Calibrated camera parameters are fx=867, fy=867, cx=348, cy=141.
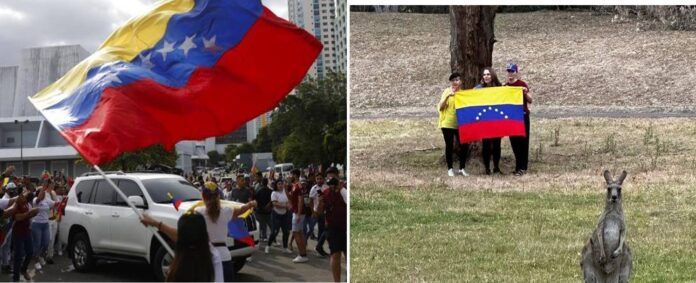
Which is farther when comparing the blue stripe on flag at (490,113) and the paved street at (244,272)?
the paved street at (244,272)

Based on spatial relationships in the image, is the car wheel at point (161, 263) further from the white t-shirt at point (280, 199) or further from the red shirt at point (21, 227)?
the white t-shirt at point (280, 199)

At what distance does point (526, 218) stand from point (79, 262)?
21.2ft

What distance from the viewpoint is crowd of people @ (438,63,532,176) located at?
9.40 metres

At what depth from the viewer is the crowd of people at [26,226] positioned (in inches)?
426

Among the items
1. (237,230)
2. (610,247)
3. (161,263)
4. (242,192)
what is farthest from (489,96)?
(242,192)

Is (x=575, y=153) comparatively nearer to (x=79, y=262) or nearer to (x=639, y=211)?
(x=639, y=211)

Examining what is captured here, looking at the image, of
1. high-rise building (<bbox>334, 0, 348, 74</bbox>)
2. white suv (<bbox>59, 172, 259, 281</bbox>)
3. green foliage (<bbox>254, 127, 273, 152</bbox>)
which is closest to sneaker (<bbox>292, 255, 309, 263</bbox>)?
white suv (<bbox>59, 172, 259, 281</bbox>)

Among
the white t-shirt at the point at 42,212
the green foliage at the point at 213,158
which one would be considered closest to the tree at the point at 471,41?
the white t-shirt at the point at 42,212

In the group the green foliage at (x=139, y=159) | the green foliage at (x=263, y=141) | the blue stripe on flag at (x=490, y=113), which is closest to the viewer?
the blue stripe on flag at (x=490, y=113)

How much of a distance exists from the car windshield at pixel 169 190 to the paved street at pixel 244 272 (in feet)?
3.47

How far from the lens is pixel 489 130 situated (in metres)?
9.38

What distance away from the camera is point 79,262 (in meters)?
12.0

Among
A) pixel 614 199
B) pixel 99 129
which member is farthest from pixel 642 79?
pixel 99 129

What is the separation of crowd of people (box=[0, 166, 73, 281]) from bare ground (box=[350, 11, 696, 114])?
461cm
